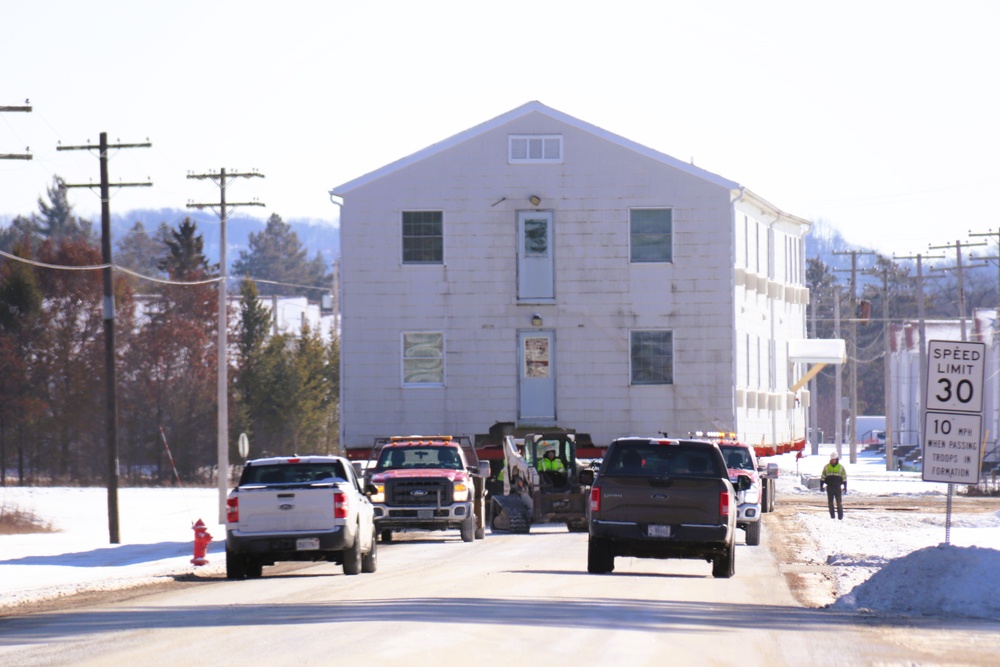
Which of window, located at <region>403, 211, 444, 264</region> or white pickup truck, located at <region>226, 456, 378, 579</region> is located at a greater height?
window, located at <region>403, 211, 444, 264</region>

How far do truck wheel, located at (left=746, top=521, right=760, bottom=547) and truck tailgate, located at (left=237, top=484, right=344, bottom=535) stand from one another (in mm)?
11376

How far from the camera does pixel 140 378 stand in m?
84.1

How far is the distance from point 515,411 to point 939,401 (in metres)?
23.4

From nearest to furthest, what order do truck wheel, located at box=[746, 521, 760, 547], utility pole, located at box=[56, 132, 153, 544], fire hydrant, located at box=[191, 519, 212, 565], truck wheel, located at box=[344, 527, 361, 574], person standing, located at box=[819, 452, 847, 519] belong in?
truck wheel, located at box=[344, 527, 361, 574]
fire hydrant, located at box=[191, 519, 212, 565]
truck wheel, located at box=[746, 521, 760, 547]
utility pole, located at box=[56, 132, 153, 544]
person standing, located at box=[819, 452, 847, 519]

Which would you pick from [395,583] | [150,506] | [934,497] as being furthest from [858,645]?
[934,497]

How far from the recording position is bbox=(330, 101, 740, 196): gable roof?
46.7 metres

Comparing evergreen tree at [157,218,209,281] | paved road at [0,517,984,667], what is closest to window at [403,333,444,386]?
paved road at [0,517,984,667]

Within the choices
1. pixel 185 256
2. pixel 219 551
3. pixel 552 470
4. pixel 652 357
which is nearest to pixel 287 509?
pixel 219 551

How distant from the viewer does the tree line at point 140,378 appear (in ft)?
258

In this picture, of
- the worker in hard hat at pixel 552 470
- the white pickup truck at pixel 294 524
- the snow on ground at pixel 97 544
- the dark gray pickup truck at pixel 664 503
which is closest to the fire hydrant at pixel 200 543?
the snow on ground at pixel 97 544

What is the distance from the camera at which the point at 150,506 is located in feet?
186

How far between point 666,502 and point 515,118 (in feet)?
82.0

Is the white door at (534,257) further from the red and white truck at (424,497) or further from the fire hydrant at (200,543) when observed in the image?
the fire hydrant at (200,543)

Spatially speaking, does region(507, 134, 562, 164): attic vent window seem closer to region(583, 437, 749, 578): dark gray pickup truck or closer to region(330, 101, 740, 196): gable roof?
region(330, 101, 740, 196): gable roof
